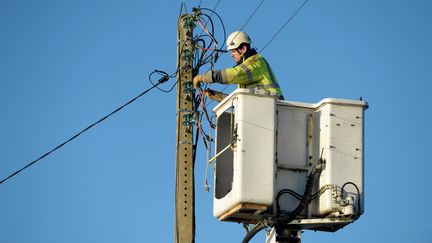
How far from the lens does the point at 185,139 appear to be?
15727mm

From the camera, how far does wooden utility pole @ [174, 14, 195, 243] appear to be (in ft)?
50.0

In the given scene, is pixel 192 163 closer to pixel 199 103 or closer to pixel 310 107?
pixel 199 103

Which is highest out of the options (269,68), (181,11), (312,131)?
(181,11)

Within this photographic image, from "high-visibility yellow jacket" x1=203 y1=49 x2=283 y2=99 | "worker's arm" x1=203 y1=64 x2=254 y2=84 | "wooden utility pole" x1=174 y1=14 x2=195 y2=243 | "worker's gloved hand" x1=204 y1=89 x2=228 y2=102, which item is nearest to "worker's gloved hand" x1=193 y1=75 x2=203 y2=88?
"worker's gloved hand" x1=204 y1=89 x2=228 y2=102

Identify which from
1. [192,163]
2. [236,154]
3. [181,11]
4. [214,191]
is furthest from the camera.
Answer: [181,11]

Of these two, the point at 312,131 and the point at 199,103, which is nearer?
the point at 312,131

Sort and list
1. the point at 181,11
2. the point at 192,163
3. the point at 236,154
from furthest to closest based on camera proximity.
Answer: the point at 181,11
the point at 192,163
the point at 236,154

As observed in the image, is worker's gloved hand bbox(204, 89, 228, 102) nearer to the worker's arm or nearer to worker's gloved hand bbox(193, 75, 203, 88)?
worker's gloved hand bbox(193, 75, 203, 88)

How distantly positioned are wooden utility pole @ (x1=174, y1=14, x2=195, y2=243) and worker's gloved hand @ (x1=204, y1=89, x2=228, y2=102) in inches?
16.4

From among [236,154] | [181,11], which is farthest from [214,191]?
[181,11]

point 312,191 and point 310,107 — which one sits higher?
point 310,107

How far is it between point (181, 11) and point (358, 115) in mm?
4163

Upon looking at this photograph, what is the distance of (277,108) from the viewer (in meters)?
13.4

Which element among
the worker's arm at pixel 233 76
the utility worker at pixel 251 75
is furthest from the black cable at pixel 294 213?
the worker's arm at pixel 233 76
